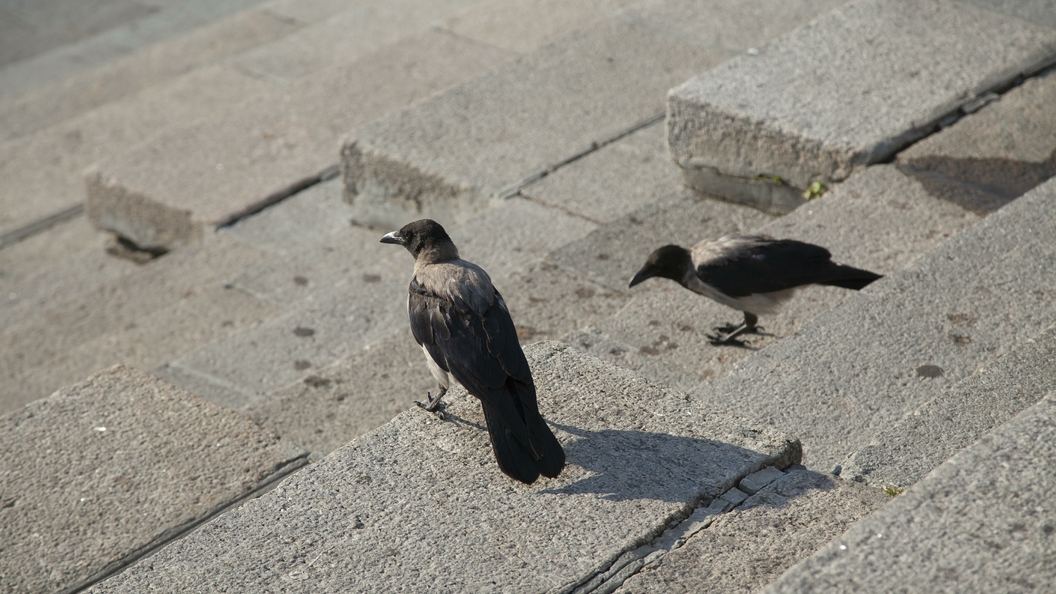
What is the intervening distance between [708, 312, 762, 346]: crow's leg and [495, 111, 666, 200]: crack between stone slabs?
1.74m

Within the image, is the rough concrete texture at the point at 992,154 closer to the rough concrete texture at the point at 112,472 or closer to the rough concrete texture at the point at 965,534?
the rough concrete texture at the point at 965,534

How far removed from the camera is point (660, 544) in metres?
2.74

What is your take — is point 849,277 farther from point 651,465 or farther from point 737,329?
point 651,465

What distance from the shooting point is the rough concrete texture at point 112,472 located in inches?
130

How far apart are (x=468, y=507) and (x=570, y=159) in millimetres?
3539

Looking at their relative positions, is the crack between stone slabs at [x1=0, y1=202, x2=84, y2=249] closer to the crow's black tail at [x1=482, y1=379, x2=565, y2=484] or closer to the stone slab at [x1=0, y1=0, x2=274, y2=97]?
the stone slab at [x1=0, y1=0, x2=274, y2=97]

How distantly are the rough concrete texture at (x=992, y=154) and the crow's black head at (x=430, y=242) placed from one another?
2392 millimetres

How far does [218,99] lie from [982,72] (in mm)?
6784

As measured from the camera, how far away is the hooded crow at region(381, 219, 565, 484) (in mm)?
2951

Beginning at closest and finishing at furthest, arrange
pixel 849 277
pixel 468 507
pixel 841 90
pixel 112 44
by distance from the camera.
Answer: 1. pixel 468 507
2. pixel 849 277
3. pixel 841 90
4. pixel 112 44

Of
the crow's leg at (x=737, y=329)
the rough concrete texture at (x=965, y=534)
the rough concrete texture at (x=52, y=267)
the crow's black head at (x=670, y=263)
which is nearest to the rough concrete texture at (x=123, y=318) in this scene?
the rough concrete texture at (x=52, y=267)

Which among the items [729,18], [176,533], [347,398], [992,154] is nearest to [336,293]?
[347,398]

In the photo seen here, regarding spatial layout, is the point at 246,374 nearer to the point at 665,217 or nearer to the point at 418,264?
the point at 418,264

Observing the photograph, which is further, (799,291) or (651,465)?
(799,291)
